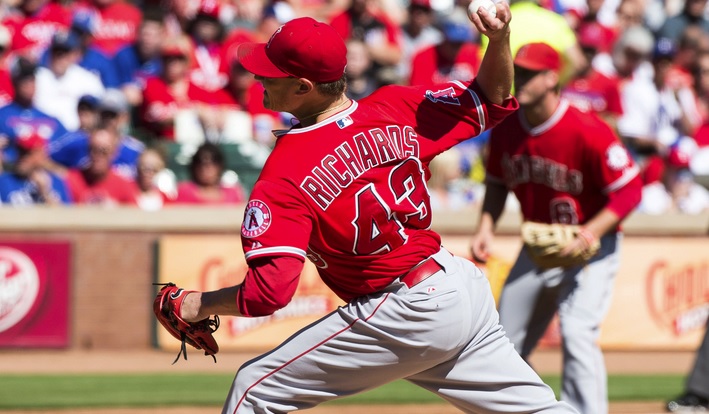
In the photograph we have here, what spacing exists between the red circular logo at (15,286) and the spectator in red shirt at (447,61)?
4.85 m

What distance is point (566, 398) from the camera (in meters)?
5.68

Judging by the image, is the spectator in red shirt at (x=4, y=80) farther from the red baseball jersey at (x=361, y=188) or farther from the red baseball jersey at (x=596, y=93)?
the red baseball jersey at (x=361, y=188)

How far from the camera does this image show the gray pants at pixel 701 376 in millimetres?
6863

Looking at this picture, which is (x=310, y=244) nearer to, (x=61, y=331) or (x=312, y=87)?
(x=312, y=87)

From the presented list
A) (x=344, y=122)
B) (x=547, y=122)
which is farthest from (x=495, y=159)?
(x=344, y=122)

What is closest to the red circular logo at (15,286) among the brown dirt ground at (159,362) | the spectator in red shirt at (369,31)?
the brown dirt ground at (159,362)

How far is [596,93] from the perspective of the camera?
12953 mm

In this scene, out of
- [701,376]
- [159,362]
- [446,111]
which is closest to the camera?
[446,111]

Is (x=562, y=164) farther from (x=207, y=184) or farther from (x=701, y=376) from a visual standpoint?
(x=207, y=184)

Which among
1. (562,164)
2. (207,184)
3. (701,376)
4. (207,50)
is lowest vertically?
(701,376)

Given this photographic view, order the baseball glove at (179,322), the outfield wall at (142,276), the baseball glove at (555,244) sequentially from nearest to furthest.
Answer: the baseball glove at (179,322) → the baseball glove at (555,244) → the outfield wall at (142,276)

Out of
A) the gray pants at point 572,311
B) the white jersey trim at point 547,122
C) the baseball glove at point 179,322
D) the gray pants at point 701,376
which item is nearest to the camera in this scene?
the baseball glove at point 179,322

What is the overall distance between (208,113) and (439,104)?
7.60 metres

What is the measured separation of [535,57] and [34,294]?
6.18m
